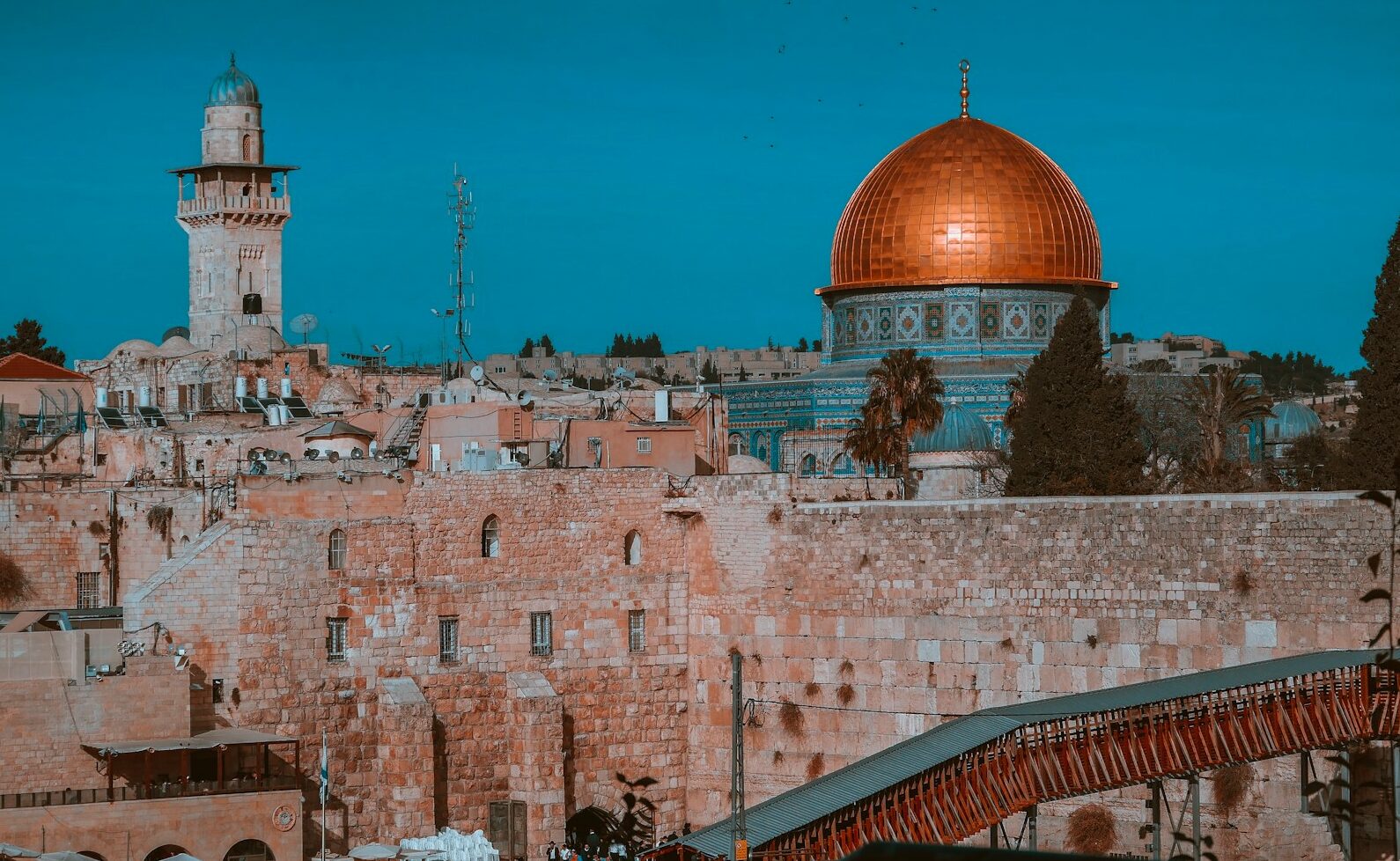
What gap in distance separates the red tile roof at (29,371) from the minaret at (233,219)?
428 centimetres

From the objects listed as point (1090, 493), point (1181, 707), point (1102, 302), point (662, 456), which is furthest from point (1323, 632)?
point (1102, 302)

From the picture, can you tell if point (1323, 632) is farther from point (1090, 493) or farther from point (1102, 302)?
point (1102, 302)

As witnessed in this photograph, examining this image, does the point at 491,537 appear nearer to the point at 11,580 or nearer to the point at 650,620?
the point at 650,620

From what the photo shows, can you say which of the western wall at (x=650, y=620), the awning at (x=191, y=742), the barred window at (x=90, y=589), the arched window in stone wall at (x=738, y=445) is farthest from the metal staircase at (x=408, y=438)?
the arched window in stone wall at (x=738, y=445)

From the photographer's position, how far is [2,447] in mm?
37438

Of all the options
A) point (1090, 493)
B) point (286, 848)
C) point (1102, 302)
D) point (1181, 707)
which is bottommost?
point (286, 848)

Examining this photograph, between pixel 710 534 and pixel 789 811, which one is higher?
pixel 710 534

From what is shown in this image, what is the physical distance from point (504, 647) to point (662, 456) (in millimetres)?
4577

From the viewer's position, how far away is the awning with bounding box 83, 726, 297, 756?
84.9 feet

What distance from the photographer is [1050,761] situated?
20.9 meters

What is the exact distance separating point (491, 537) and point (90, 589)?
6.31 metres

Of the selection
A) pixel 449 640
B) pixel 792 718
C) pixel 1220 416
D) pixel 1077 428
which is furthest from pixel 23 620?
pixel 1220 416

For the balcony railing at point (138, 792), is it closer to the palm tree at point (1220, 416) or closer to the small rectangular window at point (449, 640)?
the small rectangular window at point (449, 640)

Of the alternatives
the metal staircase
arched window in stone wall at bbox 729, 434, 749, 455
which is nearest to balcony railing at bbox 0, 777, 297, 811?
the metal staircase
